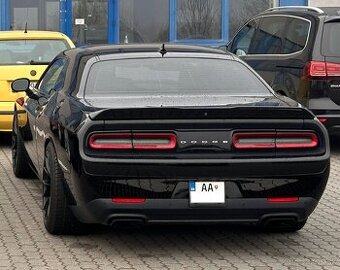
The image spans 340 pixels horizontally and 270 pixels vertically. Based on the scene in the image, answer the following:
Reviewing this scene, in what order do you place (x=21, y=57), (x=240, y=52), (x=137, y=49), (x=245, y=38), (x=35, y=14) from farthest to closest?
(x=35, y=14) → (x=245, y=38) → (x=240, y=52) → (x=21, y=57) → (x=137, y=49)

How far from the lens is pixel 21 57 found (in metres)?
10.3

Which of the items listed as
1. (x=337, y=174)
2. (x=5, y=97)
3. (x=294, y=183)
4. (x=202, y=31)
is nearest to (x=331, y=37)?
(x=337, y=174)

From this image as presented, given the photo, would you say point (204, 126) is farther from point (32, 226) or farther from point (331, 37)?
point (331, 37)

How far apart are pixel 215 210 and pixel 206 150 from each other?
396 mm

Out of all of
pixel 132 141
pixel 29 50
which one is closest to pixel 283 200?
pixel 132 141

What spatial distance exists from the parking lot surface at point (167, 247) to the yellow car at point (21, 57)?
10.6 feet

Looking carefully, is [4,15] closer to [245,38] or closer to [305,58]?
[245,38]

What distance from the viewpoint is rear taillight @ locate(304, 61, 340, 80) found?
30.7ft

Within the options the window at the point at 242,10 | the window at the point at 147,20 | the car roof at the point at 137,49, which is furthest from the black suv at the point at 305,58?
the window at the point at 147,20

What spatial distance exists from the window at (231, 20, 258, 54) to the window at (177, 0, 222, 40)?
5.15m

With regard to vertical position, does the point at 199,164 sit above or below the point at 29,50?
Result: below

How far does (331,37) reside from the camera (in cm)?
959

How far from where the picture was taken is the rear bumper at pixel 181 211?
16.6ft

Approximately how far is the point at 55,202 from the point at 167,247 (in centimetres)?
88
